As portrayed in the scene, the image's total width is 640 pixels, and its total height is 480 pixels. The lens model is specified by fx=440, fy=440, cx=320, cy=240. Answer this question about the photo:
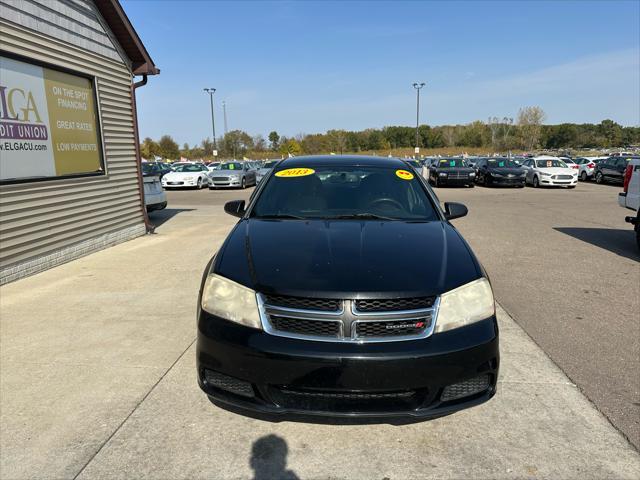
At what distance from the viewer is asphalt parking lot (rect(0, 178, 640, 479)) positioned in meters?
2.33

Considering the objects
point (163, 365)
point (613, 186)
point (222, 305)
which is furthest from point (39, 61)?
point (613, 186)

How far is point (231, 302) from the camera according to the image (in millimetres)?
2371

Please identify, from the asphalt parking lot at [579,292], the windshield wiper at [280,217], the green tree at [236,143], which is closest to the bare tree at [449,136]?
the green tree at [236,143]

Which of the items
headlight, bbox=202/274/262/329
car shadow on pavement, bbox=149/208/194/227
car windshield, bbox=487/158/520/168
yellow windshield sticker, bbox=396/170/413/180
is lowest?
car shadow on pavement, bbox=149/208/194/227

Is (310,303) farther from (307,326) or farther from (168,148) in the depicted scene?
(168,148)

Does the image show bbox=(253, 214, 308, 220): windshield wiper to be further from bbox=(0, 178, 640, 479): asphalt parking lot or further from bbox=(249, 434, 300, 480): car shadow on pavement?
bbox=(249, 434, 300, 480): car shadow on pavement

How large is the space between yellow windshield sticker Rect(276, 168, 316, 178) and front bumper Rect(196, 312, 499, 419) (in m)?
1.96

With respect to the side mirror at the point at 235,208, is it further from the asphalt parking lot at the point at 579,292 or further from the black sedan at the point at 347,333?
the asphalt parking lot at the point at 579,292

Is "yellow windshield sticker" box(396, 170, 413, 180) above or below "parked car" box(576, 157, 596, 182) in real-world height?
above

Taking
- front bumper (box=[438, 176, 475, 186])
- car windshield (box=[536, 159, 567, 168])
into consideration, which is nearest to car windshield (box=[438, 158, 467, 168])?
front bumper (box=[438, 176, 475, 186])

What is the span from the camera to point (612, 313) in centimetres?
461

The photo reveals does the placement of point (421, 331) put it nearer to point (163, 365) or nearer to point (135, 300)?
point (163, 365)

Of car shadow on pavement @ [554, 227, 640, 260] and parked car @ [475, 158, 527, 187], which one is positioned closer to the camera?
car shadow on pavement @ [554, 227, 640, 260]

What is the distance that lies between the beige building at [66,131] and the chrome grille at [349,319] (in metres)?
4.98
